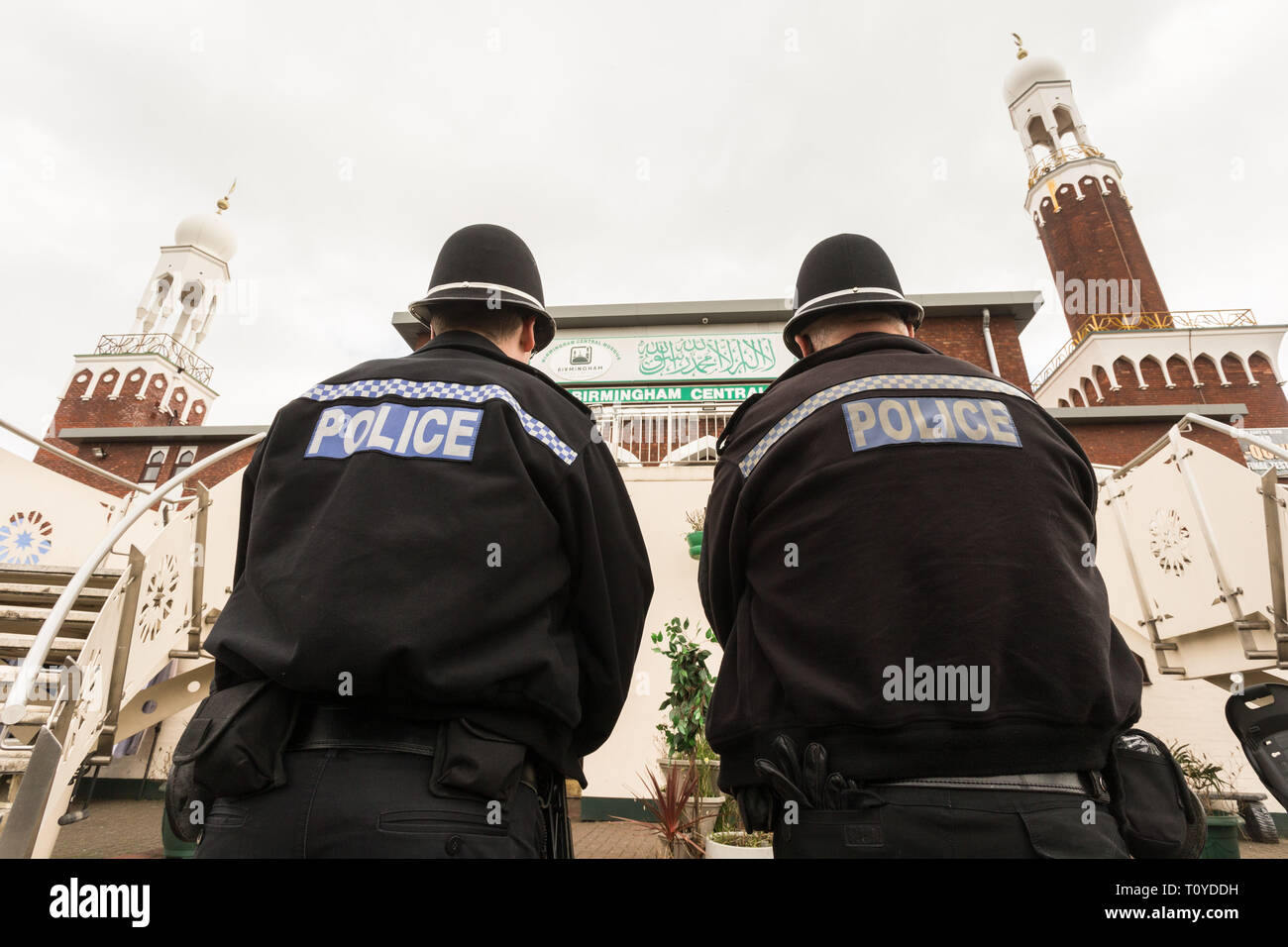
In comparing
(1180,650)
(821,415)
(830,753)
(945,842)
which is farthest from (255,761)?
(1180,650)

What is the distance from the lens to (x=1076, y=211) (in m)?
24.4

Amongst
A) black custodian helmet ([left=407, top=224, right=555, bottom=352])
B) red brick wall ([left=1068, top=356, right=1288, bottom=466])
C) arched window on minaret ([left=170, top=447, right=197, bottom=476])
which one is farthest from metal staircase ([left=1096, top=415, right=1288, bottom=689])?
arched window on minaret ([left=170, top=447, right=197, bottom=476])

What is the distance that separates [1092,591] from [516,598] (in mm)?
1542

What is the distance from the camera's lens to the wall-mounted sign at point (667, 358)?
1402 centimetres

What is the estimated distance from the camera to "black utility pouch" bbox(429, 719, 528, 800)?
1458 mm

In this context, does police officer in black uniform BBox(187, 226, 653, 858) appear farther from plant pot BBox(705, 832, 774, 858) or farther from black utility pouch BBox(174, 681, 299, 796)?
plant pot BBox(705, 832, 774, 858)

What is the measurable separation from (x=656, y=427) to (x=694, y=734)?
6.13 m

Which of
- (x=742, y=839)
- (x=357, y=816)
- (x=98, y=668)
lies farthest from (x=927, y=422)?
(x=98, y=668)

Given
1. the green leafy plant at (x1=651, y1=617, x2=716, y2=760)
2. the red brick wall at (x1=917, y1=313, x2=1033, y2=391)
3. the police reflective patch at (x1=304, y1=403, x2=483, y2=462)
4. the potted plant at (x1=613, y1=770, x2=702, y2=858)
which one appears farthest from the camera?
the red brick wall at (x1=917, y1=313, x2=1033, y2=391)

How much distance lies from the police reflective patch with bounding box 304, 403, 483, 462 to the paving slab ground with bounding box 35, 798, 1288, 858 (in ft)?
16.5

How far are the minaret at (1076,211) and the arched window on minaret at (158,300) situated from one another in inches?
1390
